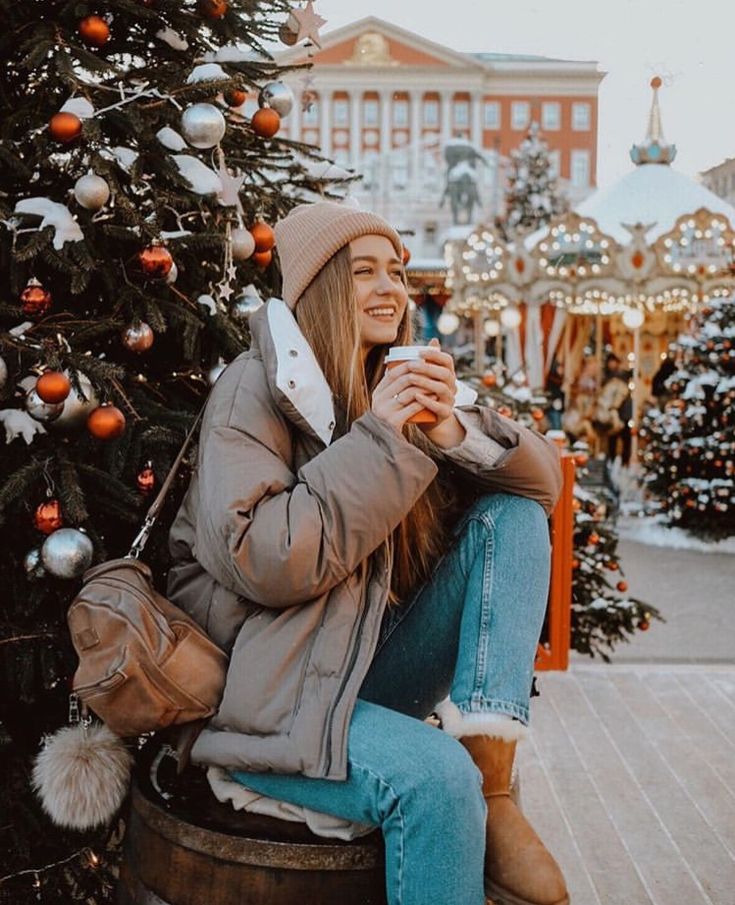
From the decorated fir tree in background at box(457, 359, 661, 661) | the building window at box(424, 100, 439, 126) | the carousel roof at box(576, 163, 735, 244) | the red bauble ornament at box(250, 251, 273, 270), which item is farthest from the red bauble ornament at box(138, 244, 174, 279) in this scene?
the building window at box(424, 100, 439, 126)

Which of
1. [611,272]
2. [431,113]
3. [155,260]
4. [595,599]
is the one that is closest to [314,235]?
[155,260]

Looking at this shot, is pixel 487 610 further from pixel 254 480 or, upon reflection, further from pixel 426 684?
pixel 254 480

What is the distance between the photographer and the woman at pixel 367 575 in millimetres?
1582

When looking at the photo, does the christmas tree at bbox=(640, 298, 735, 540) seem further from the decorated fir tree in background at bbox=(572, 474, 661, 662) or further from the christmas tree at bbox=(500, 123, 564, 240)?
the christmas tree at bbox=(500, 123, 564, 240)

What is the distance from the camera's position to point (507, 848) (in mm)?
1666

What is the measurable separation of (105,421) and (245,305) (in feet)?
1.94

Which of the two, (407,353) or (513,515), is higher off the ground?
(407,353)

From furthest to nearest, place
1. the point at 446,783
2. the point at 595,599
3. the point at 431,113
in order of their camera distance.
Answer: the point at 431,113
the point at 595,599
the point at 446,783

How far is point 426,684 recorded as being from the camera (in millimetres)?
1965

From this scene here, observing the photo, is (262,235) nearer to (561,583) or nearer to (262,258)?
(262,258)

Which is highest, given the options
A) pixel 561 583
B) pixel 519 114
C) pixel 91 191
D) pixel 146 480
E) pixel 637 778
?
pixel 519 114

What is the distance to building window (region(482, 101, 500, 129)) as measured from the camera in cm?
6034

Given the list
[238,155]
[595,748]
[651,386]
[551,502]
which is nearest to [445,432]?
Result: [551,502]

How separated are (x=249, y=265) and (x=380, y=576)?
1.15 m
